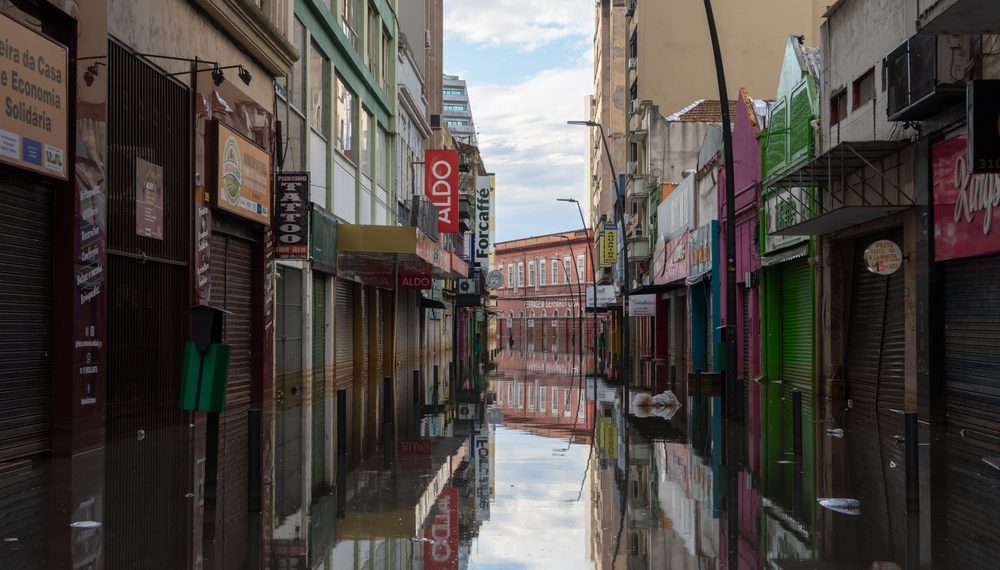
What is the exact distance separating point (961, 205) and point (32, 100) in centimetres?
1247

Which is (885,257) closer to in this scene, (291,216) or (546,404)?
(546,404)

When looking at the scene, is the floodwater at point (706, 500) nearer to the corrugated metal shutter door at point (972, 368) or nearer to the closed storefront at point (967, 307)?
the corrugated metal shutter door at point (972, 368)

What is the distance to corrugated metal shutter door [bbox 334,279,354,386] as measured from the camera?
29.0 meters

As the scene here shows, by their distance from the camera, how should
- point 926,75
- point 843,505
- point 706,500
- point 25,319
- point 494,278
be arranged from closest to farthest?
point 843,505
point 706,500
point 25,319
point 926,75
point 494,278

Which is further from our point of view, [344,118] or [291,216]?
[344,118]

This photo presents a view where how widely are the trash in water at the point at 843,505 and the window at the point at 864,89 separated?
497 inches

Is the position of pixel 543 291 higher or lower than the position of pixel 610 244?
lower

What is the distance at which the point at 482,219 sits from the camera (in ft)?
214

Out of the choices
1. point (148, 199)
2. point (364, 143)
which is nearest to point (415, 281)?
point (364, 143)

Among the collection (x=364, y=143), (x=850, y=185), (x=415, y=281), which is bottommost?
(x=415, y=281)

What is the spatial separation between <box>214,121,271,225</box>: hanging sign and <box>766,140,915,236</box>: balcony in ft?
32.6

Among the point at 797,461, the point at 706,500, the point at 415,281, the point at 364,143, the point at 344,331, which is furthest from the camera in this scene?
the point at 415,281

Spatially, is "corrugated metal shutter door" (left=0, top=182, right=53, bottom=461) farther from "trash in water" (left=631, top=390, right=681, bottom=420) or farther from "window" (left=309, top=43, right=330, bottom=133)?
"window" (left=309, top=43, right=330, bottom=133)

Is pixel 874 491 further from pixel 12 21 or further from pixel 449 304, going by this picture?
pixel 449 304
